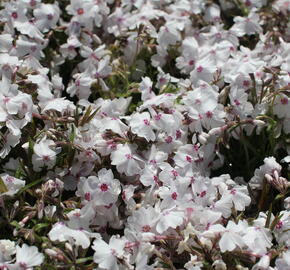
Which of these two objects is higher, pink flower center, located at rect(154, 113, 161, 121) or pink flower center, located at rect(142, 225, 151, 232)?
pink flower center, located at rect(154, 113, 161, 121)

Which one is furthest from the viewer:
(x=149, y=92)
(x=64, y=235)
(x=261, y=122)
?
(x=149, y=92)

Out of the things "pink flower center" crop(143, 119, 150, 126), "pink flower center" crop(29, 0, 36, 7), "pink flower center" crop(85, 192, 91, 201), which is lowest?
"pink flower center" crop(85, 192, 91, 201)

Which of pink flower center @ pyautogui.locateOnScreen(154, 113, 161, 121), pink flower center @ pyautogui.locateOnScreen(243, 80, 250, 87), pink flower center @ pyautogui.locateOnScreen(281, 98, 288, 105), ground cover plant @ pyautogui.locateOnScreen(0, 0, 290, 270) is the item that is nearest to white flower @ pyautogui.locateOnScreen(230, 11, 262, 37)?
ground cover plant @ pyautogui.locateOnScreen(0, 0, 290, 270)

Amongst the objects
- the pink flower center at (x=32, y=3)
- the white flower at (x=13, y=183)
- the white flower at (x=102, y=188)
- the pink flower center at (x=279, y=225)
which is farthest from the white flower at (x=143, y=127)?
the pink flower center at (x=32, y=3)

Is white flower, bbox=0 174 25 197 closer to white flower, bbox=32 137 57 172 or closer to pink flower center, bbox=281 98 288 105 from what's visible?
white flower, bbox=32 137 57 172

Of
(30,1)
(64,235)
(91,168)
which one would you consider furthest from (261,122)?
(30,1)

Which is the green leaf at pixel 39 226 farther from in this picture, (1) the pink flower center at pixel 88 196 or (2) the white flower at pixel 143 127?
(2) the white flower at pixel 143 127

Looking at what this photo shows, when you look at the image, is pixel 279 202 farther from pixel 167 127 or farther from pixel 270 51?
pixel 270 51

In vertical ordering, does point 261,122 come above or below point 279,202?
above

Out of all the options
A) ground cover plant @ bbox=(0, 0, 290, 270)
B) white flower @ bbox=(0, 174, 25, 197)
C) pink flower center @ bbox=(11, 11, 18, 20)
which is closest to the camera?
ground cover plant @ bbox=(0, 0, 290, 270)
